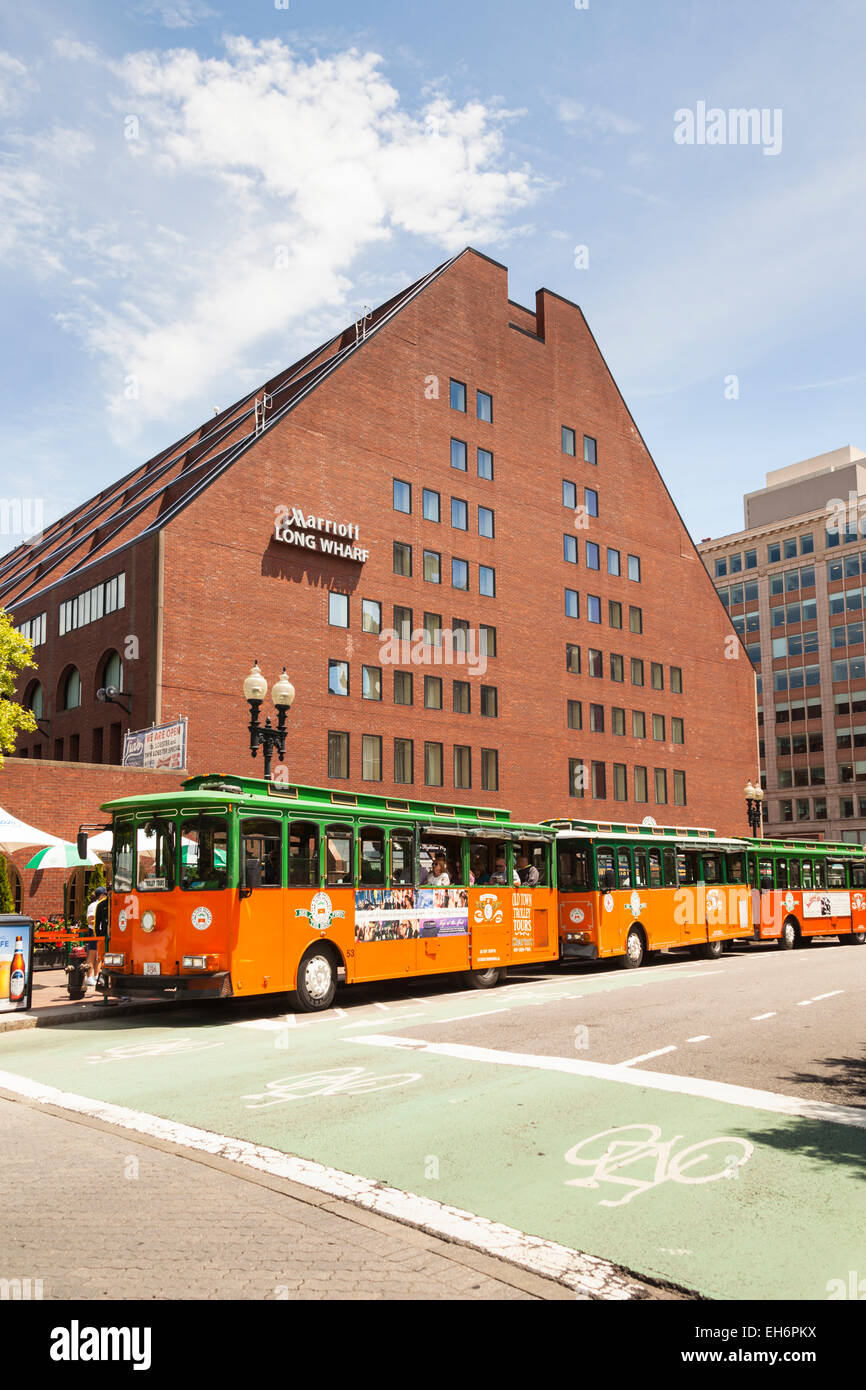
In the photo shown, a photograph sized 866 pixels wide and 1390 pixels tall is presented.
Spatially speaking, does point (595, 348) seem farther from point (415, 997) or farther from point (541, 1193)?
point (541, 1193)

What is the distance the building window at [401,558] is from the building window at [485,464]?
6.21m

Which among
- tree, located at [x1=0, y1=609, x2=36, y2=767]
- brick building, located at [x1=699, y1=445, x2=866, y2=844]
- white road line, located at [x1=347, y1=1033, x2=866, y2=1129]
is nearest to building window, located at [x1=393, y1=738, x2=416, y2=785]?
tree, located at [x1=0, y1=609, x2=36, y2=767]

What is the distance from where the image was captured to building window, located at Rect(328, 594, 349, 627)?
4006cm

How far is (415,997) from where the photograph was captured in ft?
62.2

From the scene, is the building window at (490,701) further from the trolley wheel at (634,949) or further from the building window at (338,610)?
the trolley wheel at (634,949)

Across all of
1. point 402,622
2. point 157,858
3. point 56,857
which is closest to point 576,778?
point 402,622

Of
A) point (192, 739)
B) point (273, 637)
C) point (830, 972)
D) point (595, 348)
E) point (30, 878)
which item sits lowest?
point (830, 972)

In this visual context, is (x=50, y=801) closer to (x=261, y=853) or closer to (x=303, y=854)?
(x=303, y=854)

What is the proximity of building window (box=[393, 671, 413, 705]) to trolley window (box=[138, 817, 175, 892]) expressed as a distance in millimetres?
26579

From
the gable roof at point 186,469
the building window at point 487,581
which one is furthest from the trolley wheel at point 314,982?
the building window at point 487,581

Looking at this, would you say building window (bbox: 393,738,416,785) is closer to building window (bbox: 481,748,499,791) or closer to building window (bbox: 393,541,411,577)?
building window (bbox: 481,748,499,791)

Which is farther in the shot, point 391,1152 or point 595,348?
point 595,348
